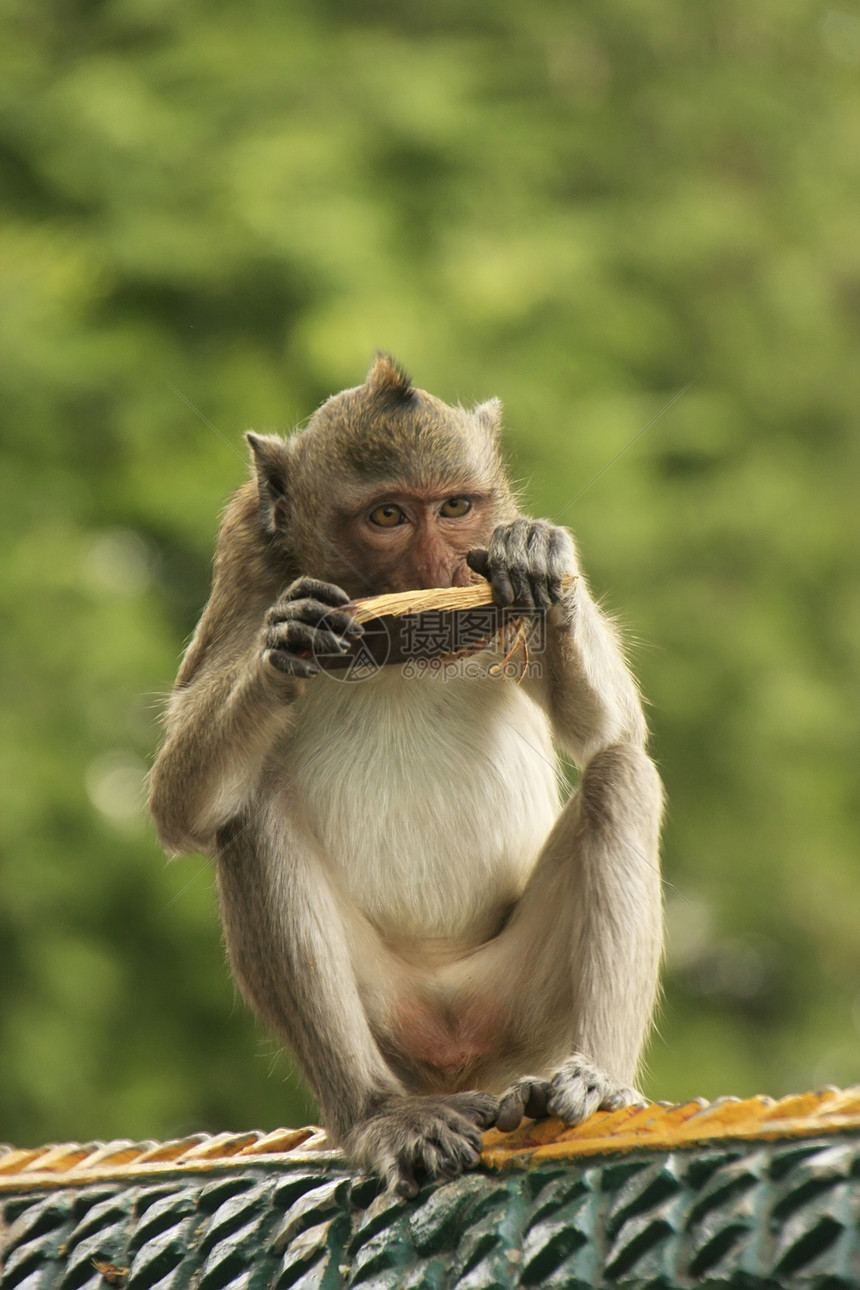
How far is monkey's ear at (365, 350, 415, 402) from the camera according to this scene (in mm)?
5648

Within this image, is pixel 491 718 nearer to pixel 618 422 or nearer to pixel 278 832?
pixel 278 832

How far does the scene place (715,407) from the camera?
10266mm

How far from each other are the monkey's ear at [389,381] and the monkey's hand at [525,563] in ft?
2.97

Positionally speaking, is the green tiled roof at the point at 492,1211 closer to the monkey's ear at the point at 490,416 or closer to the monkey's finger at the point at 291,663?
the monkey's finger at the point at 291,663

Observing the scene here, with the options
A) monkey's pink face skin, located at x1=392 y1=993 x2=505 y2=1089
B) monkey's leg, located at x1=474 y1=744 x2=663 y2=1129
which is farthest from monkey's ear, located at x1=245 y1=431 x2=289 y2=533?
monkey's pink face skin, located at x1=392 y1=993 x2=505 y2=1089

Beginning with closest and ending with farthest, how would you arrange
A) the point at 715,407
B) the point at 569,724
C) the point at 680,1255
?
the point at 680,1255, the point at 569,724, the point at 715,407

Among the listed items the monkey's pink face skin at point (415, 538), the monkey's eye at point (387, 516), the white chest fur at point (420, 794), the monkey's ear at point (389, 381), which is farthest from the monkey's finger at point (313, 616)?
the monkey's ear at point (389, 381)

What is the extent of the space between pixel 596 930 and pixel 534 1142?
1054 mm

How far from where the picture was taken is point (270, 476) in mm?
5902

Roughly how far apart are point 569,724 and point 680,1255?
2.56m

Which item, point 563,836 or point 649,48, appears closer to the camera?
point 563,836

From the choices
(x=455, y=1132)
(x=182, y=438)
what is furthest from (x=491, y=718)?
(x=182, y=438)

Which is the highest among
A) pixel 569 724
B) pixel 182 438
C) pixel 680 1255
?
pixel 182 438

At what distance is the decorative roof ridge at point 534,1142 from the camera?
3.37 m
